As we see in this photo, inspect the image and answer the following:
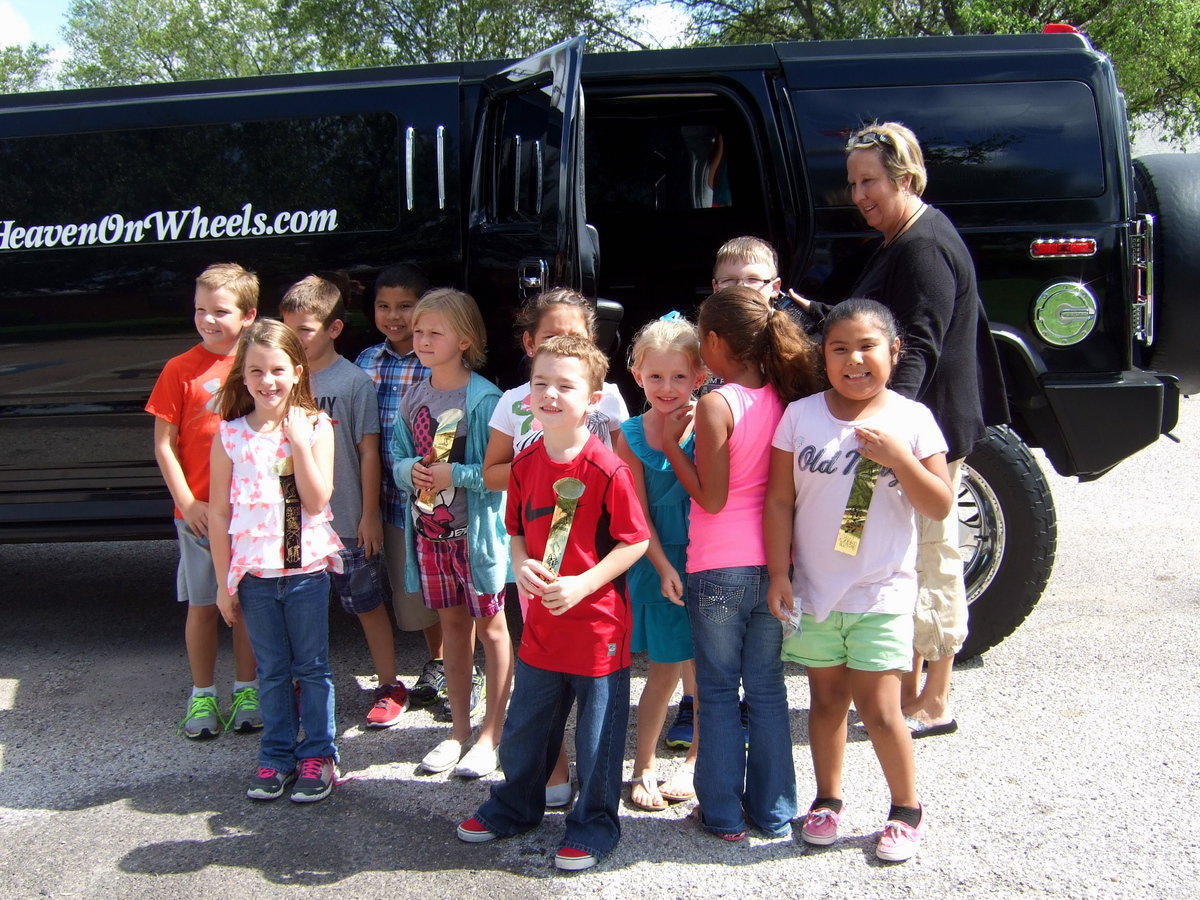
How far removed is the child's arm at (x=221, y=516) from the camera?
2.91 meters

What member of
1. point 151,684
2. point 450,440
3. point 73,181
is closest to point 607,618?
point 450,440

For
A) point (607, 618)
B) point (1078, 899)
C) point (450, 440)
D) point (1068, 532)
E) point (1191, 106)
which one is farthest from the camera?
point (1191, 106)

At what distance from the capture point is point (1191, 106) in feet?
54.2

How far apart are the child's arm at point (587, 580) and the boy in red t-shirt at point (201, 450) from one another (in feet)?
4.33

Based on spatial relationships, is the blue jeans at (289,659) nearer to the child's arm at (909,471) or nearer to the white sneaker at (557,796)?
the white sneaker at (557,796)

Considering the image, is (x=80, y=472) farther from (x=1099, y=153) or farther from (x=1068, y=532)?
(x=1068, y=532)

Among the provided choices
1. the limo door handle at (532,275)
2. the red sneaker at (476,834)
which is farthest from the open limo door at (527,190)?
the red sneaker at (476,834)

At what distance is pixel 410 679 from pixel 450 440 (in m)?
1.17

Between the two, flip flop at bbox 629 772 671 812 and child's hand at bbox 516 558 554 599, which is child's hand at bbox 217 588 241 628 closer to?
child's hand at bbox 516 558 554 599

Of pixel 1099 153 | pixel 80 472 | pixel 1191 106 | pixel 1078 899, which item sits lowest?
pixel 1078 899

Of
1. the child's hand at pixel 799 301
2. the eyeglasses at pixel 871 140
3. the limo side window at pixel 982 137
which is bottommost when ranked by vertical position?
the child's hand at pixel 799 301

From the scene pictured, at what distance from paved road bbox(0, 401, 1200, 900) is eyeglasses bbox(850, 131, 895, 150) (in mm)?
1786

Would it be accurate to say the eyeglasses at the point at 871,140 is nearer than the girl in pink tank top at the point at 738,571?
No

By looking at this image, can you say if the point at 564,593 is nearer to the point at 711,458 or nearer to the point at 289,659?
the point at 711,458
